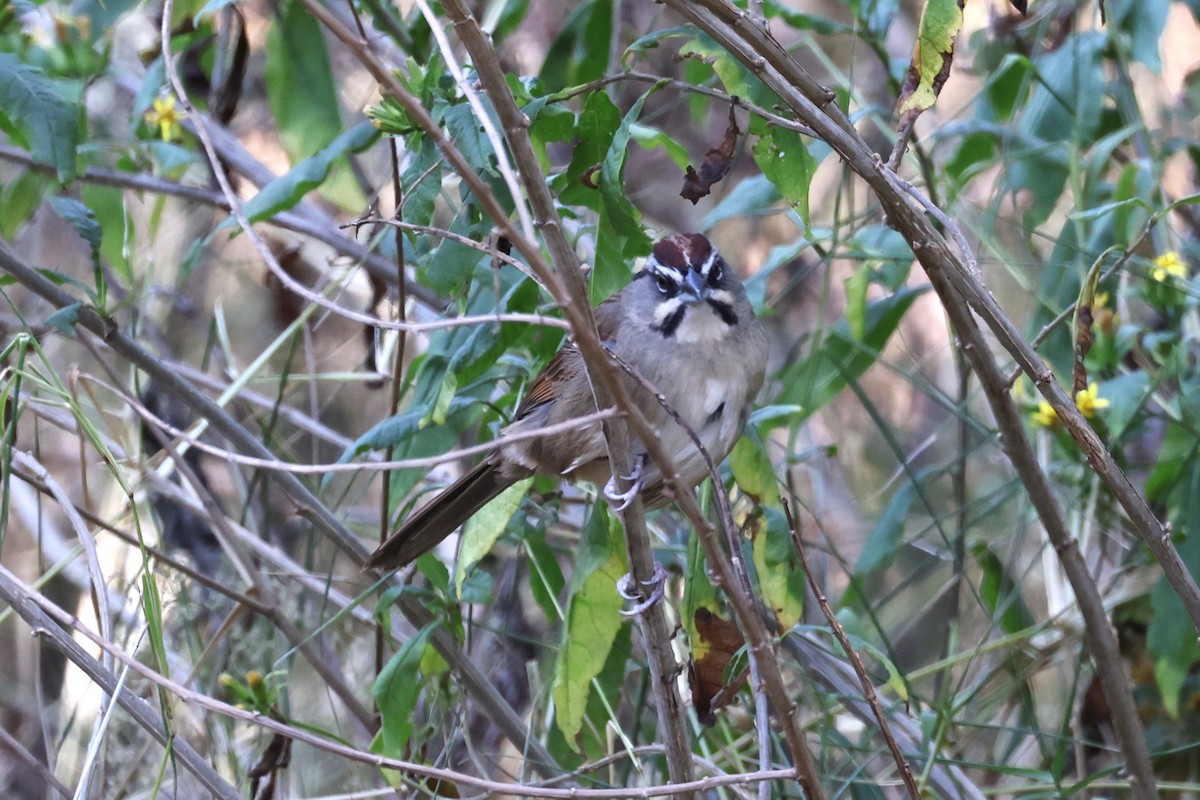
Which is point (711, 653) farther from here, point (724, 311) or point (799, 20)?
point (799, 20)

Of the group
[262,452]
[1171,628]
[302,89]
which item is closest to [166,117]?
[302,89]

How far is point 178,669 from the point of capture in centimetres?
376

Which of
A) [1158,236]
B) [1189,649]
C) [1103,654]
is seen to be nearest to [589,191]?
[1103,654]

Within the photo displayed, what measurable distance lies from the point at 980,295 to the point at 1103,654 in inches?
36.6

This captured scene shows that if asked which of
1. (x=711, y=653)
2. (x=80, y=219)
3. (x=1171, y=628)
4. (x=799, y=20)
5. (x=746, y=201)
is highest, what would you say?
Answer: (x=799, y=20)

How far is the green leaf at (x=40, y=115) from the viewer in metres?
2.66

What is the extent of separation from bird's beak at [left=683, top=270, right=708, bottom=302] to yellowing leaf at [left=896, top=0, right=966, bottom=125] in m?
0.90

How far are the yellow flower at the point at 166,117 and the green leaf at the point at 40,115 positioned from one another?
1287 millimetres

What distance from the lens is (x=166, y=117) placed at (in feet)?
13.1

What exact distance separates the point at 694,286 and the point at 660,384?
0.83 feet

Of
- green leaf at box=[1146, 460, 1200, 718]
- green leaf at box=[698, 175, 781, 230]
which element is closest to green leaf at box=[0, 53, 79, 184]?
green leaf at box=[698, 175, 781, 230]

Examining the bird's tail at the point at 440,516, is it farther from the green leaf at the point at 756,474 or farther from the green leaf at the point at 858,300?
the green leaf at the point at 858,300

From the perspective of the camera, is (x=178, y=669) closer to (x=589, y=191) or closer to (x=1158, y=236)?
(x=589, y=191)

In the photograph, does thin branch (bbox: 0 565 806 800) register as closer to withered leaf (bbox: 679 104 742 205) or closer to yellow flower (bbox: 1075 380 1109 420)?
withered leaf (bbox: 679 104 742 205)
